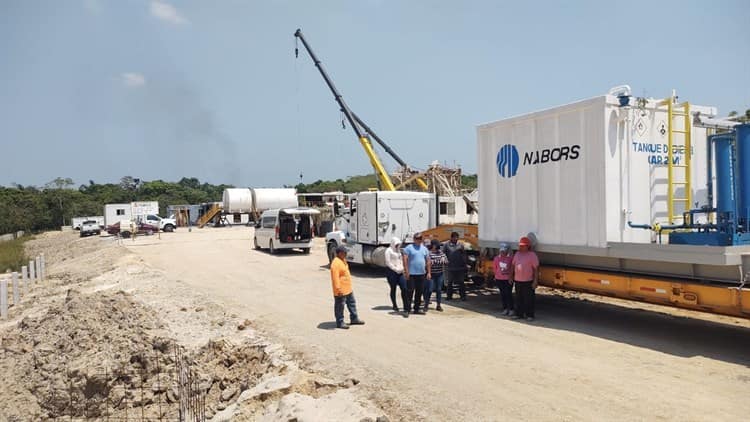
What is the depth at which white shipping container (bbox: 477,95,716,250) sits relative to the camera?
30.2 feet

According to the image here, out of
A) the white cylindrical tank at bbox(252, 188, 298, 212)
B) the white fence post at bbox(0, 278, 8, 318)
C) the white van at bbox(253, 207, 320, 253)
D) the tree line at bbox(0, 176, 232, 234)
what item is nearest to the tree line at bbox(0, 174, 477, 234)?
the tree line at bbox(0, 176, 232, 234)

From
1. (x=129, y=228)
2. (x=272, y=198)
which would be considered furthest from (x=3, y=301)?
(x=272, y=198)

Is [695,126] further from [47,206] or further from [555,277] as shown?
[47,206]

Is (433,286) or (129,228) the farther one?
(129,228)

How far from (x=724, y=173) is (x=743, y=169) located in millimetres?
332

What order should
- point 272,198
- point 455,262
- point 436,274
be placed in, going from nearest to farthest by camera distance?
1. point 436,274
2. point 455,262
3. point 272,198

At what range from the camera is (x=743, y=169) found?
25.5ft

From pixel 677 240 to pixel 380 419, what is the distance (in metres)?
5.69

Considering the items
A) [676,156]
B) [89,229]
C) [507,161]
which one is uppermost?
[507,161]

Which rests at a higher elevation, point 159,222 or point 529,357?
point 159,222

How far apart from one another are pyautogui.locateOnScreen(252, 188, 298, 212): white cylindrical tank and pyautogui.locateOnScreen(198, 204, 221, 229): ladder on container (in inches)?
179

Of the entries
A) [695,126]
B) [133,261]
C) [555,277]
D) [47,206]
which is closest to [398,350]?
[555,277]

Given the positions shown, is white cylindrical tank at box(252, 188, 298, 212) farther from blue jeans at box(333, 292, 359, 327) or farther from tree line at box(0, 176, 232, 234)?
blue jeans at box(333, 292, 359, 327)

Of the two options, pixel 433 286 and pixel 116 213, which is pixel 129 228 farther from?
pixel 433 286
